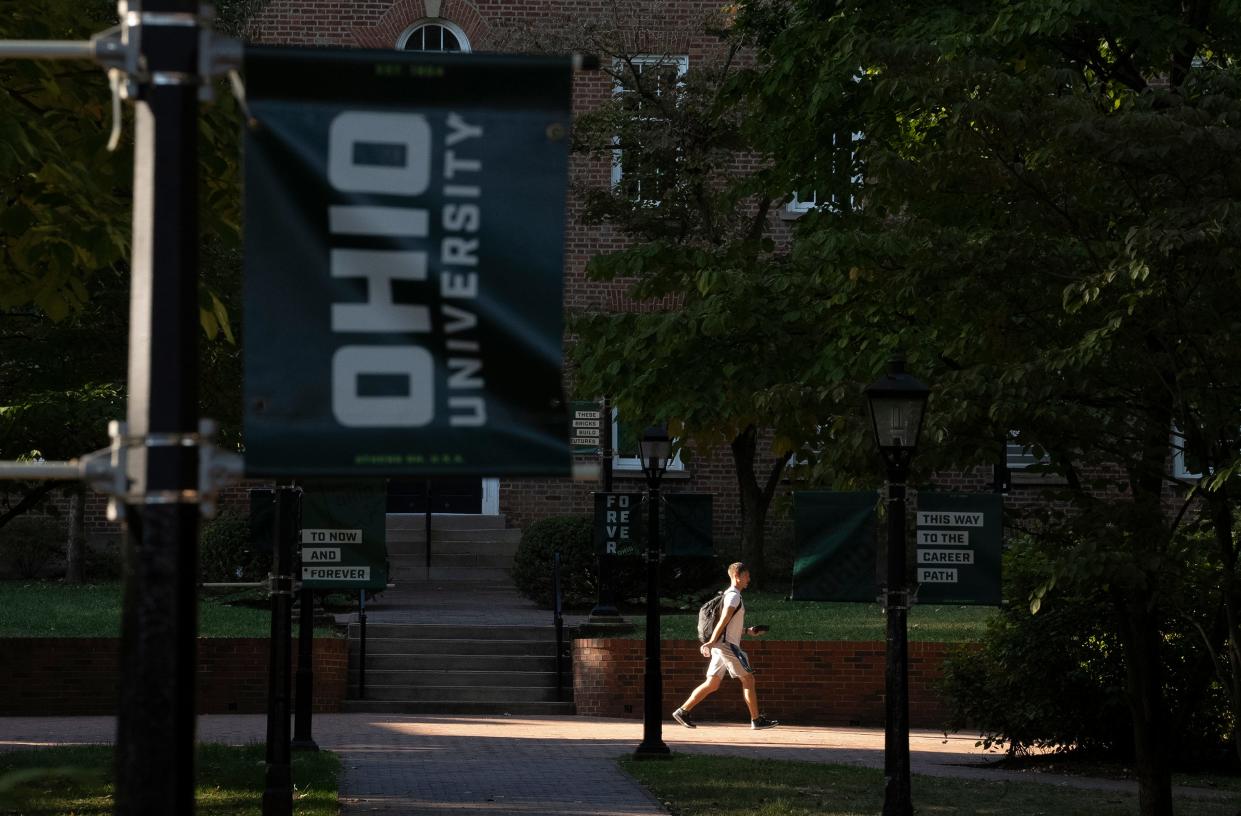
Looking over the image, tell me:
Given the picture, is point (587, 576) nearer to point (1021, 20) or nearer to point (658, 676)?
point (658, 676)

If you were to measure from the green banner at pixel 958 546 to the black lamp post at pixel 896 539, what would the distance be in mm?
542

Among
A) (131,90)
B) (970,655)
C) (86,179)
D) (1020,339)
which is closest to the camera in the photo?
(131,90)

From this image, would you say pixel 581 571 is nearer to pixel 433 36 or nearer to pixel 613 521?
pixel 613 521

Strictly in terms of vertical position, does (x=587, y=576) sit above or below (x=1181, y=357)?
below

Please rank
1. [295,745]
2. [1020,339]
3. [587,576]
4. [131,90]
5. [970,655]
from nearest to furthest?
[131,90]
[1020,339]
[295,745]
[970,655]
[587,576]

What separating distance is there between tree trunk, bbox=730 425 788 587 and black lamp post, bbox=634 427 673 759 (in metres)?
9.57

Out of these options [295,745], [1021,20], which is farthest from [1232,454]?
[295,745]

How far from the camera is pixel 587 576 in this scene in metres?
25.5

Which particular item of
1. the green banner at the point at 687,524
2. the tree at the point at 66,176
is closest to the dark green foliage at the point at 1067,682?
the green banner at the point at 687,524

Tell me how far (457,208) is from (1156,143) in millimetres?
6713

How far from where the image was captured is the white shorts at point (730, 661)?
18.4m

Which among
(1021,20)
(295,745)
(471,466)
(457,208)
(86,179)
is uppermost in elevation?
(1021,20)

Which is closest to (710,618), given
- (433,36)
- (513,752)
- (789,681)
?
(789,681)

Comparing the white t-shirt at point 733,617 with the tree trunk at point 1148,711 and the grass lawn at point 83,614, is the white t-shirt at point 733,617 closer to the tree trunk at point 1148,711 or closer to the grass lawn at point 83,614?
the grass lawn at point 83,614
